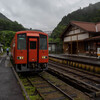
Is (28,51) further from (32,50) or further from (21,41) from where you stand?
(21,41)

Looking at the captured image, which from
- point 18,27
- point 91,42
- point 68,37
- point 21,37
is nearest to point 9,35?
point 18,27

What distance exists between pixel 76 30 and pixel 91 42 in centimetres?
384

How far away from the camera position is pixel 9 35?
2628 inches

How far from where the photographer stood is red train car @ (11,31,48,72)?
7.52 m

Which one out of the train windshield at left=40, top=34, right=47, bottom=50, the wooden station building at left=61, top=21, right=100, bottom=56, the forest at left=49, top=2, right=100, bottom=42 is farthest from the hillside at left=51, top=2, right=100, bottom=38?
the train windshield at left=40, top=34, right=47, bottom=50

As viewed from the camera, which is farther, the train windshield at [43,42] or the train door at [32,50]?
the train windshield at [43,42]

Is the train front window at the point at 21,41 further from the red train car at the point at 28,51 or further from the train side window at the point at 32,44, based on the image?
the train side window at the point at 32,44

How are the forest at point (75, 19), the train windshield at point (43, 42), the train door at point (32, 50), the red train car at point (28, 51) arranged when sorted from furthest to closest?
the forest at point (75, 19)
the train windshield at point (43, 42)
the train door at point (32, 50)
the red train car at point (28, 51)

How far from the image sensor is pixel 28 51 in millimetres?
7648

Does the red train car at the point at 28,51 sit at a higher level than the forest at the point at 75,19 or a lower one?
lower

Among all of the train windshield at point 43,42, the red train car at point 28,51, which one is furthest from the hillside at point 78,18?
the red train car at point 28,51

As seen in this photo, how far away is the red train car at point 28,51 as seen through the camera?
24.7ft

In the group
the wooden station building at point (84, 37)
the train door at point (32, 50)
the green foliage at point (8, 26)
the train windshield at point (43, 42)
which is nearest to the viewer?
the train door at point (32, 50)

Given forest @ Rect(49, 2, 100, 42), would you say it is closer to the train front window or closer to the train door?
the train door
